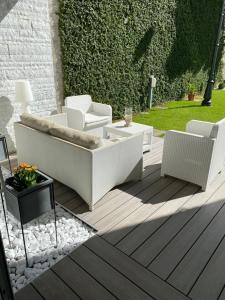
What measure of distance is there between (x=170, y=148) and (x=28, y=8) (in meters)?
3.38

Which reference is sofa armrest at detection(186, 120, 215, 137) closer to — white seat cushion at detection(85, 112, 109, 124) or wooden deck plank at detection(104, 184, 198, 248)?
wooden deck plank at detection(104, 184, 198, 248)

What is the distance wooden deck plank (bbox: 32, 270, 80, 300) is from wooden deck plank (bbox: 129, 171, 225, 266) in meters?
0.61

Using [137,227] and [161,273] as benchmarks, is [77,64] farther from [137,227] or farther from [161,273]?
[161,273]

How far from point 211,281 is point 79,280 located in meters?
1.05

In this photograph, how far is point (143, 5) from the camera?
654 centimetres

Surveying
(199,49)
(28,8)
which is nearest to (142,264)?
(28,8)

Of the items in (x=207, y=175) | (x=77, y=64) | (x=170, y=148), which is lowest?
(x=207, y=175)

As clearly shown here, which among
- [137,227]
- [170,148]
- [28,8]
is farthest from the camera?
[28,8]

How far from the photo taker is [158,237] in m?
2.37

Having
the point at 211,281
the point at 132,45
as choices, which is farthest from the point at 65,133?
A: the point at 132,45

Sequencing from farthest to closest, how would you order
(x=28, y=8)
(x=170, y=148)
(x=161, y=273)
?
(x=28, y=8) < (x=170, y=148) < (x=161, y=273)

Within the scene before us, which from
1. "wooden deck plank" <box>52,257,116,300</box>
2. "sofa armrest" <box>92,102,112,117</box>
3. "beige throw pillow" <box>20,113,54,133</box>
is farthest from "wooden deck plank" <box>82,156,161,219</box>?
"sofa armrest" <box>92,102,112,117</box>

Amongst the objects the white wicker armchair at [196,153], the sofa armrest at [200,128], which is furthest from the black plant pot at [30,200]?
the sofa armrest at [200,128]

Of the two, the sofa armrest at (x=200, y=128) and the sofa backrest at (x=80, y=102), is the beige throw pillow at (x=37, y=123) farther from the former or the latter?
the sofa armrest at (x=200, y=128)
